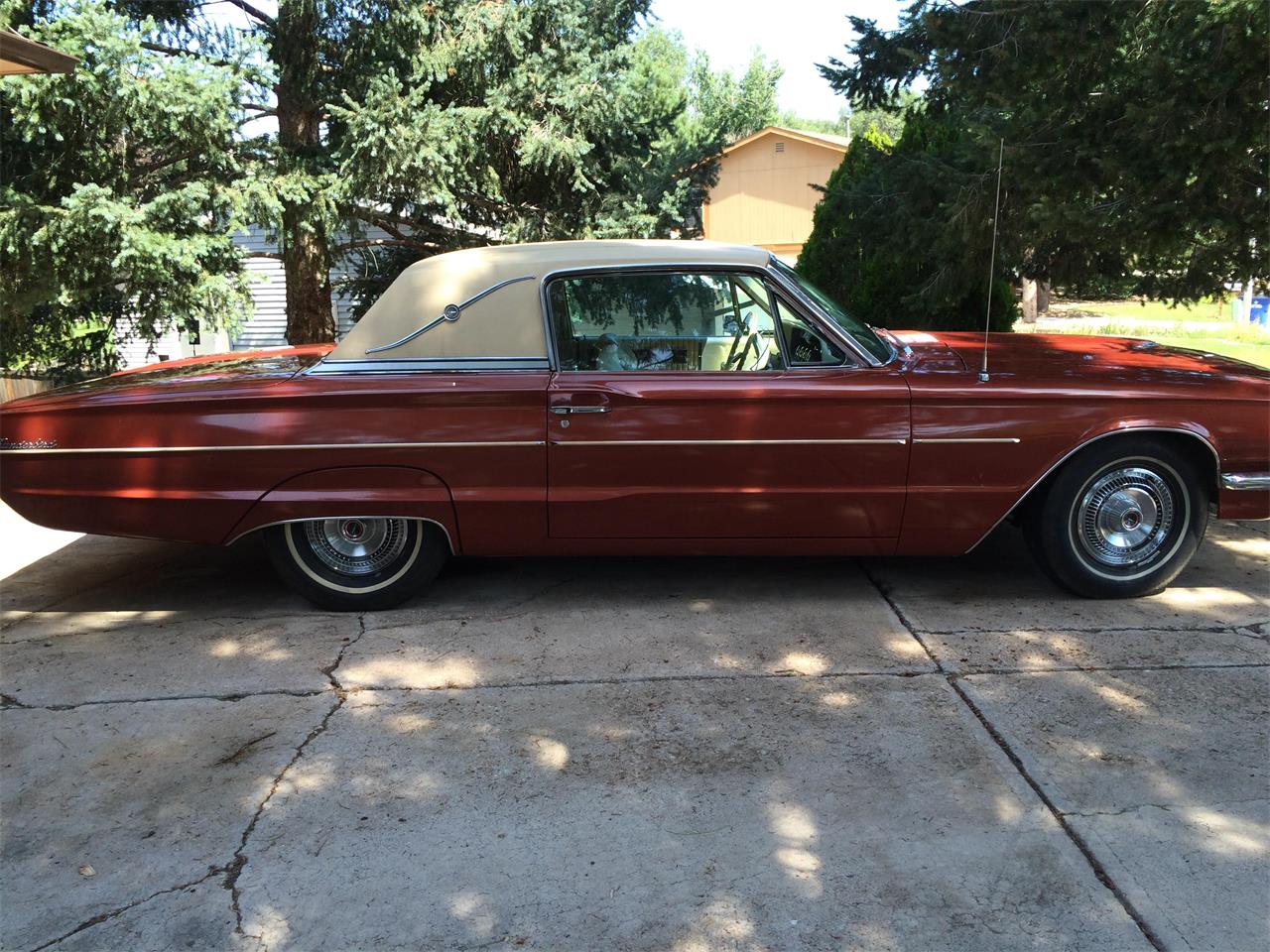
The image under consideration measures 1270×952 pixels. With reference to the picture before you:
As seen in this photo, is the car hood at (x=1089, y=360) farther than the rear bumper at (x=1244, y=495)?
Yes

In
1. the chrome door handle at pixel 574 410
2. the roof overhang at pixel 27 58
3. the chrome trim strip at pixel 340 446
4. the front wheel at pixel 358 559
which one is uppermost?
the roof overhang at pixel 27 58

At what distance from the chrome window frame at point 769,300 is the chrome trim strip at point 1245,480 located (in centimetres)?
160

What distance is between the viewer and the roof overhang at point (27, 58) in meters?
5.51

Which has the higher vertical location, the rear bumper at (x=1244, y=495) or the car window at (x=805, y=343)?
the car window at (x=805, y=343)

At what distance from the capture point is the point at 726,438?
4.36 meters

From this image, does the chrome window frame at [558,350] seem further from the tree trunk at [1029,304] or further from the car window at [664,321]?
the tree trunk at [1029,304]

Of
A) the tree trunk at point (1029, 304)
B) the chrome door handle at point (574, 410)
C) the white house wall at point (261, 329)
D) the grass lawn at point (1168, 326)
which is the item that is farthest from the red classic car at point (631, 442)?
the tree trunk at point (1029, 304)

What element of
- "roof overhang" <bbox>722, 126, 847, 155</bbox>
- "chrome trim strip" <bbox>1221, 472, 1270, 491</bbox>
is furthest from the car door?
"roof overhang" <bbox>722, 126, 847, 155</bbox>

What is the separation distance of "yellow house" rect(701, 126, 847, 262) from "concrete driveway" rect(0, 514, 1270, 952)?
3300 cm

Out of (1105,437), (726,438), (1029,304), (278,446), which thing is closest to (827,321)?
(726,438)

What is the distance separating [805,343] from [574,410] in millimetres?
1073

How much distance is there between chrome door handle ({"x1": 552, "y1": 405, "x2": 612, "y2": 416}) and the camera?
4.36m

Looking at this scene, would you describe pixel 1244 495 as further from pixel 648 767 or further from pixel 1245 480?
pixel 648 767

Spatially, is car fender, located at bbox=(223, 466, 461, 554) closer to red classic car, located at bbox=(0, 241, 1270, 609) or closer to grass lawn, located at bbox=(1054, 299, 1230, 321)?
red classic car, located at bbox=(0, 241, 1270, 609)
